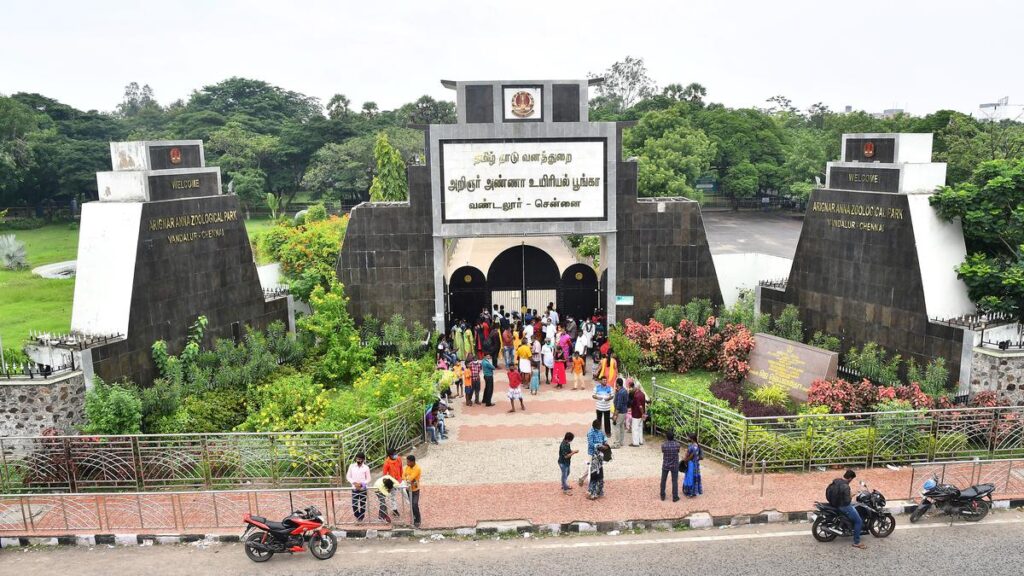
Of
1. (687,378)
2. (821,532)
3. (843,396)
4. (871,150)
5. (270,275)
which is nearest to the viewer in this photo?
(821,532)

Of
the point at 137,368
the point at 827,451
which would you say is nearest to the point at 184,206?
the point at 137,368

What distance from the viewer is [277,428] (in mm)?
14195

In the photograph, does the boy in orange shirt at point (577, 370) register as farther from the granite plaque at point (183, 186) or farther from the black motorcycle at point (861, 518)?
the granite plaque at point (183, 186)

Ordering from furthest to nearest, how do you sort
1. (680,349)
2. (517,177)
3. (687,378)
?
(517,177) < (680,349) < (687,378)

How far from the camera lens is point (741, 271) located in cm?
2186

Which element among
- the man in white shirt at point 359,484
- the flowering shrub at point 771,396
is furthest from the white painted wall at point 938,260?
the man in white shirt at point 359,484

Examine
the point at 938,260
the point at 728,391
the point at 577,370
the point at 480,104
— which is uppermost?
the point at 480,104

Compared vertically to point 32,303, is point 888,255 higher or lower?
higher

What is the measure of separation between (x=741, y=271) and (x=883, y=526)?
38.4 feet

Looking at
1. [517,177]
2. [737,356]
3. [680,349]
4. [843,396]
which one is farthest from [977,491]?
[517,177]

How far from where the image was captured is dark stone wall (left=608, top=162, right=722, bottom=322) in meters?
20.3

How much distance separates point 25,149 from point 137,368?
37.4 m

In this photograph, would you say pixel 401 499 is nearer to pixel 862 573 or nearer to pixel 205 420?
pixel 205 420

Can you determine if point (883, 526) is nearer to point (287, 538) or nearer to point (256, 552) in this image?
point (287, 538)
